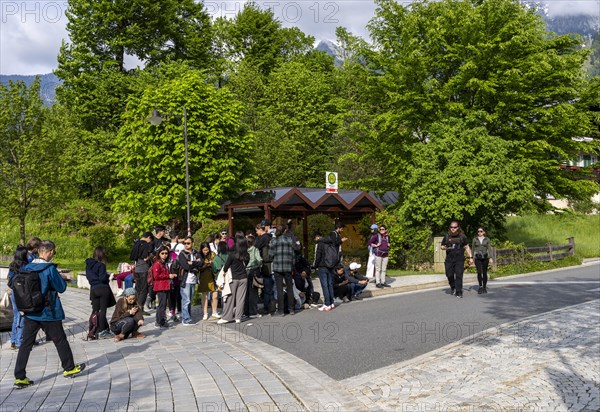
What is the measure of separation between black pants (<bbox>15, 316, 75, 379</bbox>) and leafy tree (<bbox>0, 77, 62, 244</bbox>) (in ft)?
66.6

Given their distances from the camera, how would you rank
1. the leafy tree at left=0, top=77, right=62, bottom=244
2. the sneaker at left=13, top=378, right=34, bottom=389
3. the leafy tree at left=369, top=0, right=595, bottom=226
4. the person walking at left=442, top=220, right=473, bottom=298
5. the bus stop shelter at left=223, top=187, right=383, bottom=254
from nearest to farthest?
the sneaker at left=13, top=378, right=34, bottom=389 < the person walking at left=442, top=220, right=473, bottom=298 < the bus stop shelter at left=223, top=187, right=383, bottom=254 < the leafy tree at left=0, top=77, right=62, bottom=244 < the leafy tree at left=369, top=0, right=595, bottom=226

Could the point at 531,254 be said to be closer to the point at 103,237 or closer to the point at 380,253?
the point at 380,253

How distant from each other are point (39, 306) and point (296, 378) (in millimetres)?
3405

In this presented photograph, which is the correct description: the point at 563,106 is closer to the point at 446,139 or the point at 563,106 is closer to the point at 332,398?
the point at 446,139

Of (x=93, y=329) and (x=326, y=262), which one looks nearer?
(x=93, y=329)

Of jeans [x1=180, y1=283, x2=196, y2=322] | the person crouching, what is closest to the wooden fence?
jeans [x1=180, y1=283, x2=196, y2=322]

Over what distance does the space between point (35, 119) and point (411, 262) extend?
18600 mm

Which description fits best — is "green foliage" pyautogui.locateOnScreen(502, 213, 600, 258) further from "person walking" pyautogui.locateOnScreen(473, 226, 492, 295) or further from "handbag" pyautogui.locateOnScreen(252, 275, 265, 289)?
"handbag" pyautogui.locateOnScreen(252, 275, 265, 289)

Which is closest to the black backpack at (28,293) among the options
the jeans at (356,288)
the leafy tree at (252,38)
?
the jeans at (356,288)

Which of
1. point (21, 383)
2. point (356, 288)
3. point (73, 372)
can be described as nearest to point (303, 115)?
point (356, 288)

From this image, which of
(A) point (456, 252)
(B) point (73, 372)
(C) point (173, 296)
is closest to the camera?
(B) point (73, 372)

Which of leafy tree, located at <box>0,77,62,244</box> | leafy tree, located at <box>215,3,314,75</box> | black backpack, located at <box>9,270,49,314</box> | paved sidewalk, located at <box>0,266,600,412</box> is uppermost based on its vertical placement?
leafy tree, located at <box>215,3,314,75</box>

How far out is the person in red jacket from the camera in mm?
11617

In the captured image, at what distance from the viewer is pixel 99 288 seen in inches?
419
